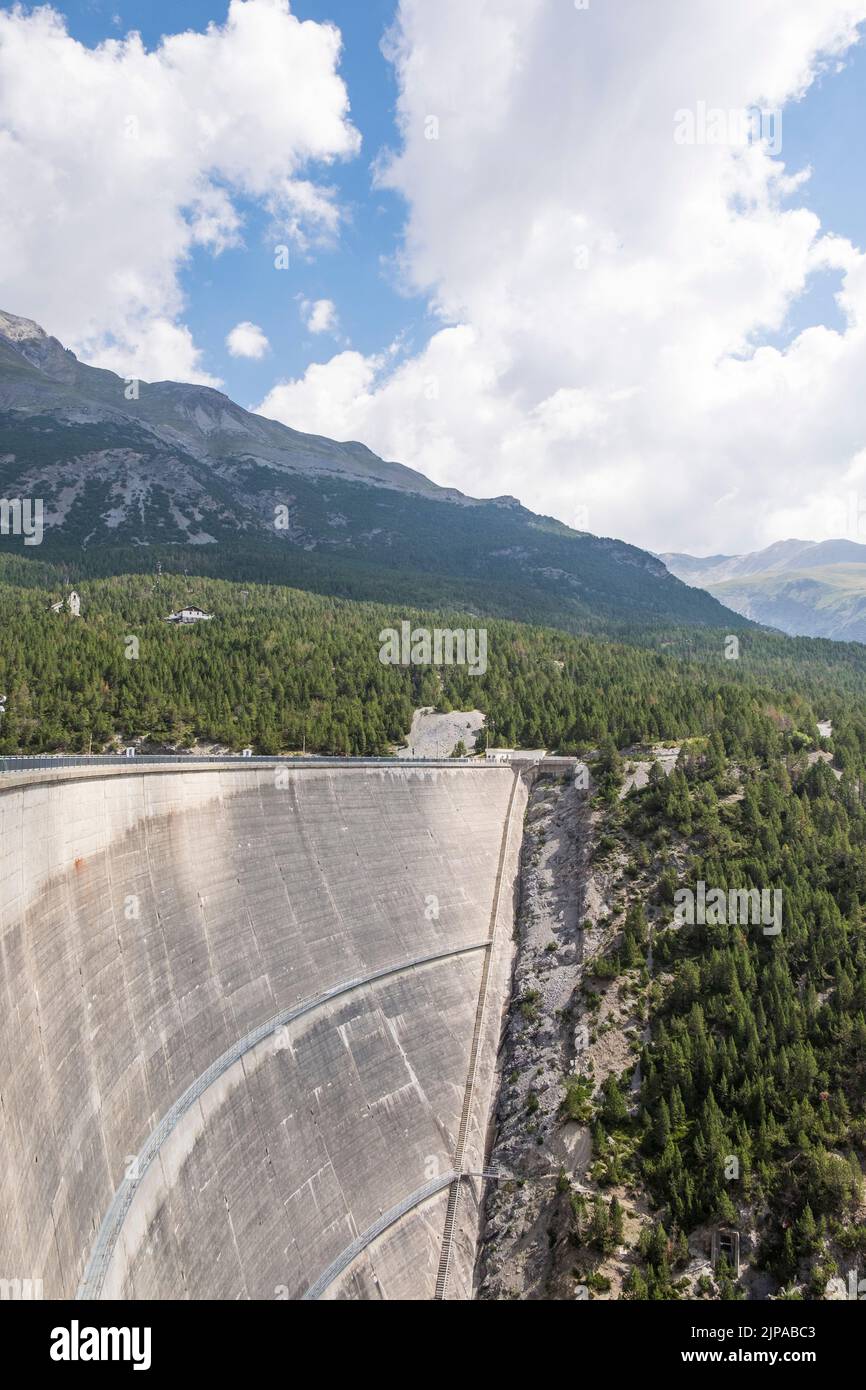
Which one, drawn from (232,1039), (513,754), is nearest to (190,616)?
(513,754)

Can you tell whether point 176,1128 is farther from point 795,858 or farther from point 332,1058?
point 795,858

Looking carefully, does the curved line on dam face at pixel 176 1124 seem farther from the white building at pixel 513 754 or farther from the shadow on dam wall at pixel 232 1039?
the white building at pixel 513 754

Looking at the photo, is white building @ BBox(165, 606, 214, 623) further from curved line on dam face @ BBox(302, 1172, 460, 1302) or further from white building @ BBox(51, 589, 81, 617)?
curved line on dam face @ BBox(302, 1172, 460, 1302)

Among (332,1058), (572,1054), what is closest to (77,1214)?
(332,1058)

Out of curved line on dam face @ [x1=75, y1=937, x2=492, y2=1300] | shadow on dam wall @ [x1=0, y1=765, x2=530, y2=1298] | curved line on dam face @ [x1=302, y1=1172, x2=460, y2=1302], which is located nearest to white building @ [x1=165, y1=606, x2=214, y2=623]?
shadow on dam wall @ [x1=0, y1=765, x2=530, y2=1298]

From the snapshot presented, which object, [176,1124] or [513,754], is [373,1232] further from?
[513,754]
